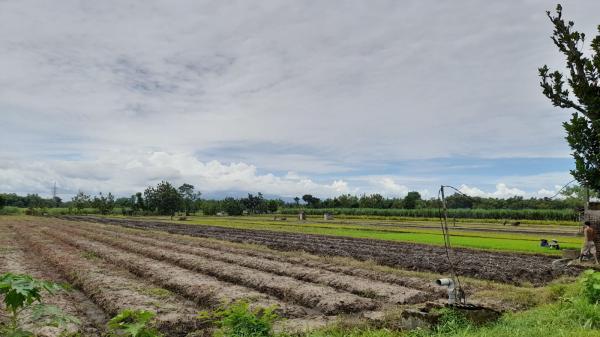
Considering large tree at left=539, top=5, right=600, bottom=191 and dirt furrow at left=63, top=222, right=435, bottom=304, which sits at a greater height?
large tree at left=539, top=5, right=600, bottom=191

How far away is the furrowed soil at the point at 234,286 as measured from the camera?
447 inches

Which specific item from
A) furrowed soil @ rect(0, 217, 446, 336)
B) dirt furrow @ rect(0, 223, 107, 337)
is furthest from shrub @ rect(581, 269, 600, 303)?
dirt furrow @ rect(0, 223, 107, 337)

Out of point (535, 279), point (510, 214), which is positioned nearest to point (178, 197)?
point (510, 214)

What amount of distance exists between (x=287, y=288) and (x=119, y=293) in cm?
498

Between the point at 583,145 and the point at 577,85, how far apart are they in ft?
5.48

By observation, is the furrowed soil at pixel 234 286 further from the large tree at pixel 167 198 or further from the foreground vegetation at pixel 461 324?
the large tree at pixel 167 198

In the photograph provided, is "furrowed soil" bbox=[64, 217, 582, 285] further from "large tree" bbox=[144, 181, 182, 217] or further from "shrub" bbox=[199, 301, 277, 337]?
"large tree" bbox=[144, 181, 182, 217]

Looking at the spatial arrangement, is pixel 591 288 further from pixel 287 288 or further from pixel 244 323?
pixel 287 288

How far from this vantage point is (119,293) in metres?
13.1

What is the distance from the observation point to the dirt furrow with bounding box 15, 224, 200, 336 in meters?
10.3

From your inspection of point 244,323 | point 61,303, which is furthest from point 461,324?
point 61,303

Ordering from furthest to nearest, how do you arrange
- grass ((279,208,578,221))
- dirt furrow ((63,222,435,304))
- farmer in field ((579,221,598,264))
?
grass ((279,208,578,221))
farmer in field ((579,221,598,264))
dirt furrow ((63,222,435,304))

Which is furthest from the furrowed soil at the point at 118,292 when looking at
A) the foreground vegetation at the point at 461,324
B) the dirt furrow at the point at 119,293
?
the foreground vegetation at the point at 461,324

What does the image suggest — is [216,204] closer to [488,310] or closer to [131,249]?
[131,249]
